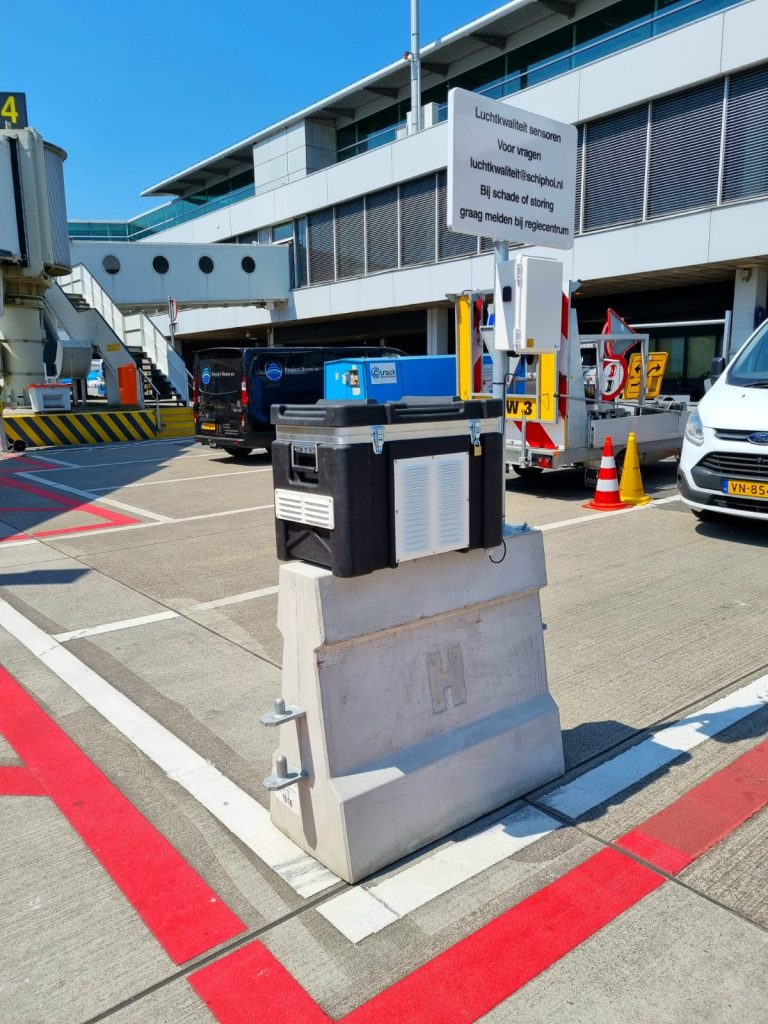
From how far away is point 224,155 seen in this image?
35.8 meters

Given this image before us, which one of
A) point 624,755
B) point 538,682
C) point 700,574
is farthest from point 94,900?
point 700,574

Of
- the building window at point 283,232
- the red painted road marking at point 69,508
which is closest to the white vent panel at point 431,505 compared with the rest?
the red painted road marking at point 69,508

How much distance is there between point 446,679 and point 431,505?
70 centimetres

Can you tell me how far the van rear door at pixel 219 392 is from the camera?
13852 mm

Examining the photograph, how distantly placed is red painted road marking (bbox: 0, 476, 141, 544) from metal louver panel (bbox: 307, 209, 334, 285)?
17.6 m

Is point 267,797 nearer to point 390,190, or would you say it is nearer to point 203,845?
point 203,845

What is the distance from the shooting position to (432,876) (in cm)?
263

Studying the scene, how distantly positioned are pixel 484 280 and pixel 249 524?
15.0 m

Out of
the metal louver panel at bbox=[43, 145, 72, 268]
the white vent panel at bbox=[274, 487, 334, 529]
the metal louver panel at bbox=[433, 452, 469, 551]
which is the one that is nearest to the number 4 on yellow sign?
the metal louver panel at bbox=[43, 145, 72, 268]

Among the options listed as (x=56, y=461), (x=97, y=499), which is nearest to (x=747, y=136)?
(x=97, y=499)

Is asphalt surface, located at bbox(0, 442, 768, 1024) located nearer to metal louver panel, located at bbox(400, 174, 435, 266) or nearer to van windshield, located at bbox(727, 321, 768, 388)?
van windshield, located at bbox(727, 321, 768, 388)

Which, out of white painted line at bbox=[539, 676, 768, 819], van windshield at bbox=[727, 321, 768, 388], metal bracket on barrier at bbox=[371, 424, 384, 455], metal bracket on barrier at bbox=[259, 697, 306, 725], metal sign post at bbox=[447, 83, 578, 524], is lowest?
white painted line at bbox=[539, 676, 768, 819]

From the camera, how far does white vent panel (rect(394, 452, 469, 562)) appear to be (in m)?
2.64

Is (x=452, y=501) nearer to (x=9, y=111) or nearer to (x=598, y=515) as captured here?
(x=598, y=515)
